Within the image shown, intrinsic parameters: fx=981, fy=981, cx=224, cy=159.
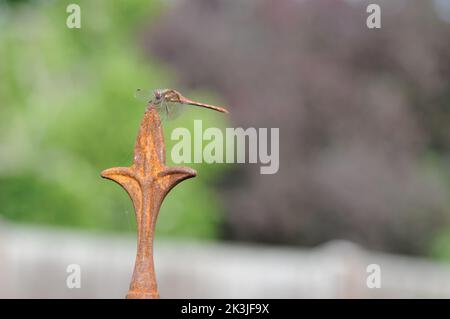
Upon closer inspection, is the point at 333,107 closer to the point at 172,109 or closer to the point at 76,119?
the point at 76,119

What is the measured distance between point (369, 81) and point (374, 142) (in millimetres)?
1392

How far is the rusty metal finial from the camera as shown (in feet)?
5.90

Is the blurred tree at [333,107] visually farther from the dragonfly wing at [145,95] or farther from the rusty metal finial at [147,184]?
the rusty metal finial at [147,184]

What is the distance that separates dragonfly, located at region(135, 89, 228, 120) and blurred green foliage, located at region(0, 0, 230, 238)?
9.97m

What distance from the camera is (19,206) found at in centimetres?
1361

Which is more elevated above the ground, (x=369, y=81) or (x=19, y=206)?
(x=369, y=81)

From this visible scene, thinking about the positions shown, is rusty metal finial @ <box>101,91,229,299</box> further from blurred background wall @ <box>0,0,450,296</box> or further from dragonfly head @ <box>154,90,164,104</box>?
blurred background wall @ <box>0,0,450,296</box>

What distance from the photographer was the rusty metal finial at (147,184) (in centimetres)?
180

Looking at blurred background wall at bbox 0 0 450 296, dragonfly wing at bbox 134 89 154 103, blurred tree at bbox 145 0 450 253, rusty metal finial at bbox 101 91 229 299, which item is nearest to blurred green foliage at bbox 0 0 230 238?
blurred background wall at bbox 0 0 450 296

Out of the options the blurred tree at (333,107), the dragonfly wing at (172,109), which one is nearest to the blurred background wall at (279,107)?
the blurred tree at (333,107)

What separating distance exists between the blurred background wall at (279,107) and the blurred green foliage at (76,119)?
0.12 feet
